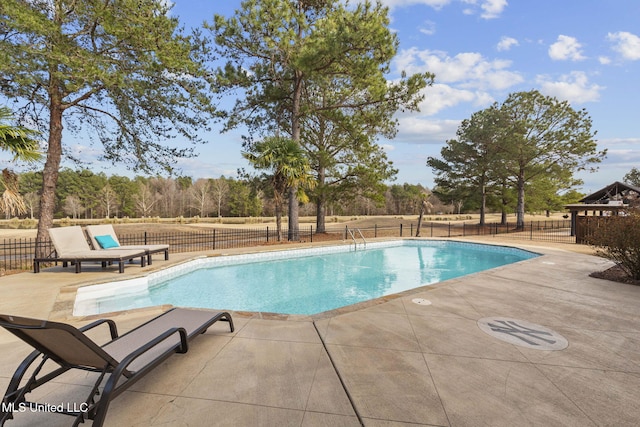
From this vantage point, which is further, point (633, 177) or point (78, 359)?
point (633, 177)

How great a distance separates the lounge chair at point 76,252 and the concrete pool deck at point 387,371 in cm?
215

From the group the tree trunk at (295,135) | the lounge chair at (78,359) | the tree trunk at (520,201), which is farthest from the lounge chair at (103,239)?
the tree trunk at (520,201)

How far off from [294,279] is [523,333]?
6038mm

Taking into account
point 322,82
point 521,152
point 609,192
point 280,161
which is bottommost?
point 609,192

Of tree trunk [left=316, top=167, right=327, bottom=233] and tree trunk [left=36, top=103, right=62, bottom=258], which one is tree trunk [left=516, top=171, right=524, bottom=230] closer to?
tree trunk [left=316, top=167, right=327, bottom=233]

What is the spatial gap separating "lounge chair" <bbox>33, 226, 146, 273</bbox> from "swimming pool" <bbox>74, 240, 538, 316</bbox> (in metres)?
0.70

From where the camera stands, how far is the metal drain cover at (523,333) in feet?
11.3

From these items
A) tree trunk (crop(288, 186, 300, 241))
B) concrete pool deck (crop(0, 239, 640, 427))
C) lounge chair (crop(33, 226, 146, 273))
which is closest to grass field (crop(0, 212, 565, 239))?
tree trunk (crop(288, 186, 300, 241))

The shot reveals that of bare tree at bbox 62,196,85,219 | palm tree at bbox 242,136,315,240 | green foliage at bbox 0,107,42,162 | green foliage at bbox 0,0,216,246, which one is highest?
green foliage at bbox 0,0,216,246

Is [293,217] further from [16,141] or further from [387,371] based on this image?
[387,371]

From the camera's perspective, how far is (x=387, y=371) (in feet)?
9.18

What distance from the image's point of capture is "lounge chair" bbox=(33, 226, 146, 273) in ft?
22.8

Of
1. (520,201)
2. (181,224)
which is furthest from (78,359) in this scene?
(181,224)

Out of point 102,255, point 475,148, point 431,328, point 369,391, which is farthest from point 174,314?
point 475,148
